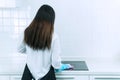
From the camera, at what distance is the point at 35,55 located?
191 cm

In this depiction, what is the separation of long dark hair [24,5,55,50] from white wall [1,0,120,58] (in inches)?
25.3

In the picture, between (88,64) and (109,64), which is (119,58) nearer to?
(109,64)

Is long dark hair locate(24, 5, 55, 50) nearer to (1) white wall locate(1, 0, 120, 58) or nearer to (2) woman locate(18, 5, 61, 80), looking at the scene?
(2) woman locate(18, 5, 61, 80)

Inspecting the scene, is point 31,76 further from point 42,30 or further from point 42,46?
point 42,30

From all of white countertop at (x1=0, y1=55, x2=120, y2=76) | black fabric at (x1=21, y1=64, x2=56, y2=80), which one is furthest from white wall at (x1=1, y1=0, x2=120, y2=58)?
black fabric at (x1=21, y1=64, x2=56, y2=80)

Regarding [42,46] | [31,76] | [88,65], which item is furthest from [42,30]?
[88,65]

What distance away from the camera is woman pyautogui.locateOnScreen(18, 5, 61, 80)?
186 cm

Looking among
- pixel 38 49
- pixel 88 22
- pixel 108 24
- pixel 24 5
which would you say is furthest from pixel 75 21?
pixel 38 49

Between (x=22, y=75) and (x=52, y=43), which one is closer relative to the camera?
(x=52, y=43)

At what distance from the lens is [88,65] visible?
2.35m

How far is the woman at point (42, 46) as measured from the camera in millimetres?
1860

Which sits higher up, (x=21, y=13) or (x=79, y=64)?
(x=21, y=13)

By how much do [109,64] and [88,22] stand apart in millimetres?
528

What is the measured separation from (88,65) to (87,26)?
464 millimetres
